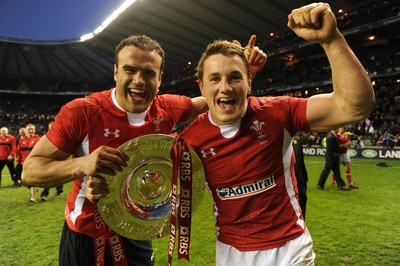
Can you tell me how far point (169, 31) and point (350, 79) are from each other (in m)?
31.6

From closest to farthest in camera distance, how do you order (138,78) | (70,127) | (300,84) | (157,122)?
1. (70,127)
2. (138,78)
3. (157,122)
4. (300,84)

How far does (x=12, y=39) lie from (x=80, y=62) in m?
9.42

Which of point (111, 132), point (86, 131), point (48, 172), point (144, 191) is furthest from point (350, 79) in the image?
point (48, 172)

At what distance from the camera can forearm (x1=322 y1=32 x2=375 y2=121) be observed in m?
1.42

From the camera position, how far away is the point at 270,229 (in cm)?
173

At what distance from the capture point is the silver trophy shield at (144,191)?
1.64 m

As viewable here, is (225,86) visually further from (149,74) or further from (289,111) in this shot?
(149,74)

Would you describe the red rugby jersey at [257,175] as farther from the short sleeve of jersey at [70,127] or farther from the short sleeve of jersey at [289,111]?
the short sleeve of jersey at [70,127]

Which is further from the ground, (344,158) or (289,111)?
(289,111)

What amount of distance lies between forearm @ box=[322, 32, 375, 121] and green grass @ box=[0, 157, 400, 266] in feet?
10.6

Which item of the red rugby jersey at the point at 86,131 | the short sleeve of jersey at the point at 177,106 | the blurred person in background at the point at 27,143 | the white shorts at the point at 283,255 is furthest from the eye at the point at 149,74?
the blurred person in background at the point at 27,143

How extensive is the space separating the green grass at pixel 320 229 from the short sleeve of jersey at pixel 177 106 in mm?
2343

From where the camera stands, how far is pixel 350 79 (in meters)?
1.42

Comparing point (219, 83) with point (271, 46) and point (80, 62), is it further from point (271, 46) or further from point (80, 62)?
point (80, 62)
